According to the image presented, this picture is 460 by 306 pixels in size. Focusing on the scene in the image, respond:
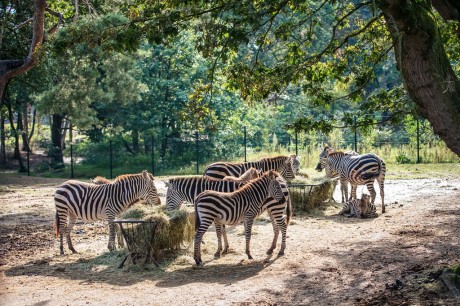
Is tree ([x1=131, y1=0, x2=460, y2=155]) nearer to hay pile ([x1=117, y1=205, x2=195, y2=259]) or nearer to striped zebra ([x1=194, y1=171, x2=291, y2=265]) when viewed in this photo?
striped zebra ([x1=194, y1=171, x2=291, y2=265])

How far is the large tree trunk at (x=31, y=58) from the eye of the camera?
59.7ft

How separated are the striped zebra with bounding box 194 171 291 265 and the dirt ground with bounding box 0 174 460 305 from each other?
573 mm

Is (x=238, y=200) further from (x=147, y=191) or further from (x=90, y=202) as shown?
(x=90, y=202)

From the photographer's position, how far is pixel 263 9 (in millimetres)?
10648

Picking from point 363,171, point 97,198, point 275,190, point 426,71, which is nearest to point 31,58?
point 97,198

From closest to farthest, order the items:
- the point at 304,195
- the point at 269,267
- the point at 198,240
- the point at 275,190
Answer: the point at 269,267, the point at 198,240, the point at 275,190, the point at 304,195

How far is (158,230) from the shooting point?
1223 centimetres

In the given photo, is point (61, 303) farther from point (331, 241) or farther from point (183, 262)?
point (331, 241)

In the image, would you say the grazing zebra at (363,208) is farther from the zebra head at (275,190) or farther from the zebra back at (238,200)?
the zebra head at (275,190)

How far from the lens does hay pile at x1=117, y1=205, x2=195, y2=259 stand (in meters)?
12.1

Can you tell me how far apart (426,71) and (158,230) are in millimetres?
5927

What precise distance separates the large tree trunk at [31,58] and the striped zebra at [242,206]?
813cm

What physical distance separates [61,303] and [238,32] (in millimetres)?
4926

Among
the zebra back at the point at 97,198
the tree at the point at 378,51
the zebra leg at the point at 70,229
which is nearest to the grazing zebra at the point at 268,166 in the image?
the zebra back at the point at 97,198
